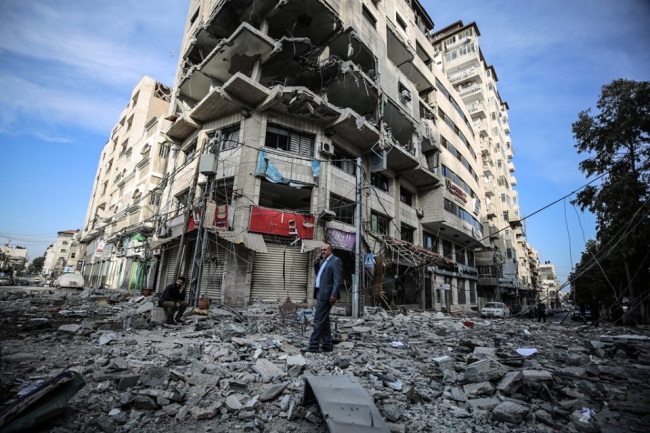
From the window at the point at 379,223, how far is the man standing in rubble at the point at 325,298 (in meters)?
13.5

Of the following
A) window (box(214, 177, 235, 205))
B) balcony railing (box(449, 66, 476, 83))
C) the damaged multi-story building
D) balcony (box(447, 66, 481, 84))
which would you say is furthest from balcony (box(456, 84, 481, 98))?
window (box(214, 177, 235, 205))

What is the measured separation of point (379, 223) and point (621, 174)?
45.9 feet

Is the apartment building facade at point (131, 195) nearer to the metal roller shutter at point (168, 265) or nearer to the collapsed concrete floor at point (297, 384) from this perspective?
the metal roller shutter at point (168, 265)

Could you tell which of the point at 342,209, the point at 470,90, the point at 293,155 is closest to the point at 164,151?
the point at 293,155

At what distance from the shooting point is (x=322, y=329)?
18.2 feet

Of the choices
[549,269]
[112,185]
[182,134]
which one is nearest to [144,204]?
[182,134]

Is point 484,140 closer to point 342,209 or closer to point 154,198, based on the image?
point 342,209

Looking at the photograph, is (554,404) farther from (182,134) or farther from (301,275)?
(182,134)

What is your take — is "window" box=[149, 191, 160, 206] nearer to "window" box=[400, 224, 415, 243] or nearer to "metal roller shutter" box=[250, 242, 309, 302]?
"metal roller shutter" box=[250, 242, 309, 302]

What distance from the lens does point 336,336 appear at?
21.9ft

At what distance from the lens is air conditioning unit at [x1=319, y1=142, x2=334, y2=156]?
16.4 m

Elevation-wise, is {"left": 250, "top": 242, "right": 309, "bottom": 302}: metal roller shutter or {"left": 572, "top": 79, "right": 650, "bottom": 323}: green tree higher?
{"left": 572, "top": 79, "right": 650, "bottom": 323}: green tree

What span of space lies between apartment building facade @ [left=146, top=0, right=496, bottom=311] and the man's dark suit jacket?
5332mm

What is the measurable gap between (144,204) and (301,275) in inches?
736
